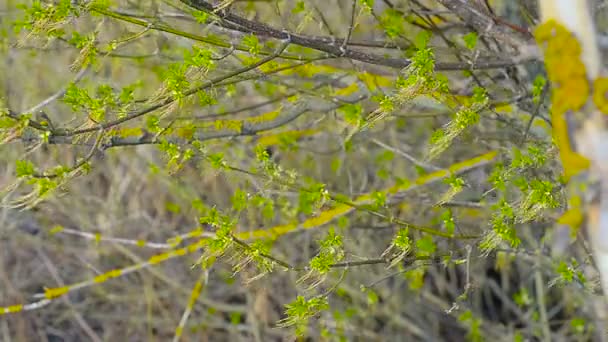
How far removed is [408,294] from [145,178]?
205cm

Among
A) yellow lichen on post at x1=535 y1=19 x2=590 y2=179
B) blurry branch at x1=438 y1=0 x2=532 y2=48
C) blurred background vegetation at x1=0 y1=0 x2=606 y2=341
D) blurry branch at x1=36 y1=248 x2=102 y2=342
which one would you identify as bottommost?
blurry branch at x1=36 y1=248 x2=102 y2=342

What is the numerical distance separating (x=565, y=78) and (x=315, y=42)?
1.32 meters

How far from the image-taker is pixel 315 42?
2.28m

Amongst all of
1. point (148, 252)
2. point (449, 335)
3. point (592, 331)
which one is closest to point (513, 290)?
point (449, 335)

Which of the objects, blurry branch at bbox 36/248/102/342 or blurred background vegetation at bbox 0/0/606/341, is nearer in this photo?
blurred background vegetation at bbox 0/0/606/341

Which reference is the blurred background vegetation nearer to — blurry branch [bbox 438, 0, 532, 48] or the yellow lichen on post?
blurry branch [bbox 438, 0, 532, 48]

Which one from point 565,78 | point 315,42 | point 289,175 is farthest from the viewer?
point 289,175

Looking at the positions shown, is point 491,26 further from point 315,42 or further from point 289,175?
point 289,175

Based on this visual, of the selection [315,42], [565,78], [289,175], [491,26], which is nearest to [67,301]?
[289,175]

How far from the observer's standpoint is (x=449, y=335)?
17.2 feet

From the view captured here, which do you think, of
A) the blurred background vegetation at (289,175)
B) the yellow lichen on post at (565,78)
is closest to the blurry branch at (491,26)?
the blurred background vegetation at (289,175)

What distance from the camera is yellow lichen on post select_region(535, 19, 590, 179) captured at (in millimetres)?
1002

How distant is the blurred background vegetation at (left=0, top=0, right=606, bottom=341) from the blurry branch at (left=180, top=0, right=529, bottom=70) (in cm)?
2

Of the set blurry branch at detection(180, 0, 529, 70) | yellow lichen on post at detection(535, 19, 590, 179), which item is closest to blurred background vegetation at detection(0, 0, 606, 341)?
blurry branch at detection(180, 0, 529, 70)
